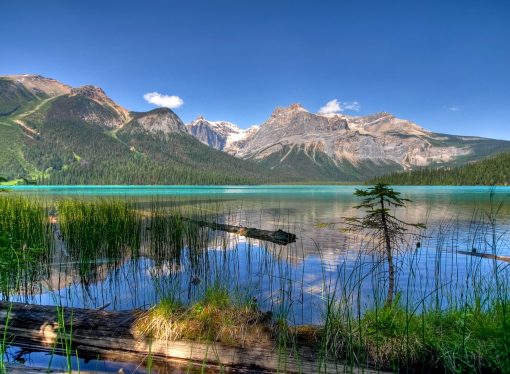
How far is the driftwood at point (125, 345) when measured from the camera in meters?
4.24

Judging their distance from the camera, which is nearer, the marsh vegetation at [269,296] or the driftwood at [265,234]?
the marsh vegetation at [269,296]

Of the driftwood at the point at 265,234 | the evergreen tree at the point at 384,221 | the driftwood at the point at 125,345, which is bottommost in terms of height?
the driftwood at the point at 265,234

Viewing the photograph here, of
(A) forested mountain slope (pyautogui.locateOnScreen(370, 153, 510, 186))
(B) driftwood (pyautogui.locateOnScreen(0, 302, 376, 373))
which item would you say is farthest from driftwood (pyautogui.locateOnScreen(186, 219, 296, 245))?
(A) forested mountain slope (pyautogui.locateOnScreen(370, 153, 510, 186))

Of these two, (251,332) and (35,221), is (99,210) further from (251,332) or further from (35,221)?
(251,332)

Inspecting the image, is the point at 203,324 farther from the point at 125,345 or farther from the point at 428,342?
the point at 428,342

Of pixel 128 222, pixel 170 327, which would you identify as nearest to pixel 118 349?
pixel 170 327

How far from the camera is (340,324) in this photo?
4770mm

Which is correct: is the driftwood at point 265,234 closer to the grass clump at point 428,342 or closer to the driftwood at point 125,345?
the grass clump at point 428,342

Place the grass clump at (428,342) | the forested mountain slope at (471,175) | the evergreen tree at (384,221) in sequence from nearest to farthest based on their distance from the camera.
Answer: the grass clump at (428,342)
the evergreen tree at (384,221)
the forested mountain slope at (471,175)

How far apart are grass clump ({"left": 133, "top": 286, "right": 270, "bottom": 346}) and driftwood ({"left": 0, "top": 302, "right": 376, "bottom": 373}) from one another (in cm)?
16

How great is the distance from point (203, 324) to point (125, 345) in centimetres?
119

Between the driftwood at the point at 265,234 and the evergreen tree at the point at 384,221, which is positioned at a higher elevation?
the evergreen tree at the point at 384,221

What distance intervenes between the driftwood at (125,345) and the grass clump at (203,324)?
16cm

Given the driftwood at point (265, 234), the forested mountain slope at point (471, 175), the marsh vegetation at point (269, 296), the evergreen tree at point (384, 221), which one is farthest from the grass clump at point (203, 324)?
the forested mountain slope at point (471, 175)
